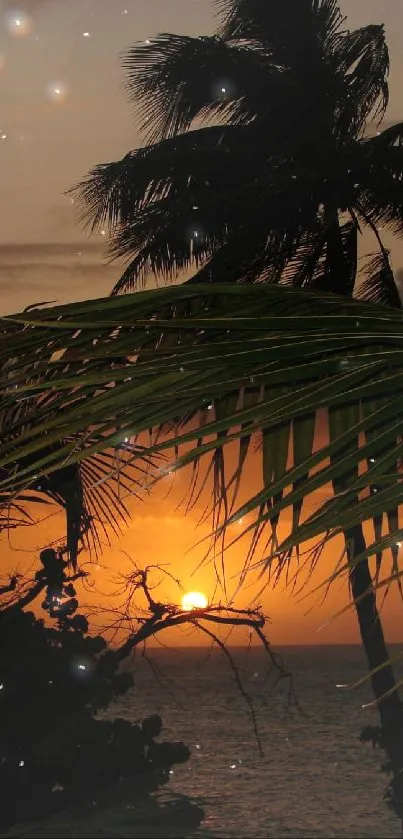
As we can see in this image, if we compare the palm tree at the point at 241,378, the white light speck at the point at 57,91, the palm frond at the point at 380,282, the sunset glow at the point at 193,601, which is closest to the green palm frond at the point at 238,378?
the palm tree at the point at 241,378

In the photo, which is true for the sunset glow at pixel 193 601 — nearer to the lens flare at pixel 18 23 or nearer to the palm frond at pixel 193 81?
A: the palm frond at pixel 193 81

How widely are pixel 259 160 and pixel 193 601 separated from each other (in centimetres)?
212

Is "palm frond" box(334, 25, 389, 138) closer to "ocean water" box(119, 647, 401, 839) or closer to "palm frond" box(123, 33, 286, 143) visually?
"palm frond" box(123, 33, 286, 143)

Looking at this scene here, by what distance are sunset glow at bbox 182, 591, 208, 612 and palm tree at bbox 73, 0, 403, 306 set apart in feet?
5.08

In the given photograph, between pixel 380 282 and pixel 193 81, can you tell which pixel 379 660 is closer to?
pixel 380 282

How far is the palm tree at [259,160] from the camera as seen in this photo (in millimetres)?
4062

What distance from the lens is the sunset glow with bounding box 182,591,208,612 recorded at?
15.5 feet

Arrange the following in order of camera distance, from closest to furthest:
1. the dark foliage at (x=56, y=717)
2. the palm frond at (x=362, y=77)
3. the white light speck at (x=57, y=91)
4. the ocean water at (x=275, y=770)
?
the palm frond at (x=362, y=77)
the white light speck at (x=57, y=91)
the dark foliage at (x=56, y=717)
the ocean water at (x=275, y=770)

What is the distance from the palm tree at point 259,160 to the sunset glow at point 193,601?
1550 mm

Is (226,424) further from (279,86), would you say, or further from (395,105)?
(395,105)

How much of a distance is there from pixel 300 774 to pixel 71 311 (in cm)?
→ 650

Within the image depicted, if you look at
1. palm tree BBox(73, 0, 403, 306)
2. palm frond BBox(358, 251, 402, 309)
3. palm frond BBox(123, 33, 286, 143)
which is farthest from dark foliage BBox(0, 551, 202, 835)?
palm frond BBox(123, 33, 286, 143)

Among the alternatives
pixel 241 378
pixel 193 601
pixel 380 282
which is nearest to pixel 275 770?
pixel 193 601

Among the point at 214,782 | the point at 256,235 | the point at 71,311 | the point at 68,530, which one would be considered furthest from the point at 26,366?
the point at 214,782
